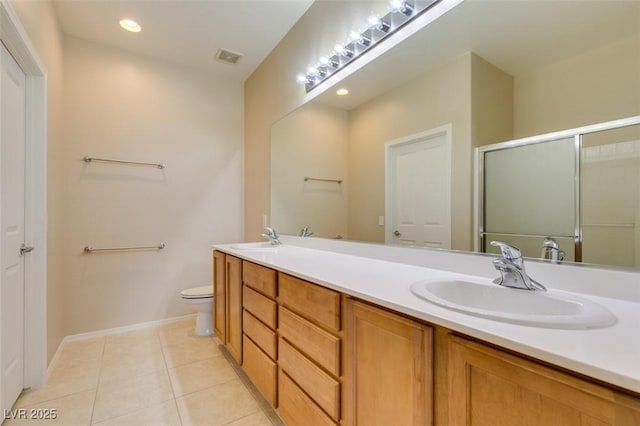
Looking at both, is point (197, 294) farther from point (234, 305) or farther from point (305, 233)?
point (305, 233)

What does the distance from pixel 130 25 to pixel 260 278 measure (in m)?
2.35

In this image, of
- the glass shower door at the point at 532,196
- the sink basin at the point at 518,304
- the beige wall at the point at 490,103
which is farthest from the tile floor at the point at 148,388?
the beige wall at the point at 490,103

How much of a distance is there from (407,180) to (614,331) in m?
0.96

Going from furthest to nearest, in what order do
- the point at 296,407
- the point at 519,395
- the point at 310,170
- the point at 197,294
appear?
the point at 197,294
the point at 310,170
the point at 296,407
the point at 519,395

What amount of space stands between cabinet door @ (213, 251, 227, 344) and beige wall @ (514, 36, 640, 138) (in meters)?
1.96

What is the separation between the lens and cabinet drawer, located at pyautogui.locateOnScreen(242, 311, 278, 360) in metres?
1.46

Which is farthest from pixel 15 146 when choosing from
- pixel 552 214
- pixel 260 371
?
pixel 552 214

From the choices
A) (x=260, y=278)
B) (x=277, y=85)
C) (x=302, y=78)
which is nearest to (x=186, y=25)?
(x=277, y=85)

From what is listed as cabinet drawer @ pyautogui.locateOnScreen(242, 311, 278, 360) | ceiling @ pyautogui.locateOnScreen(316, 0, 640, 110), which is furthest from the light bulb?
cabinet drawer @ pyautogui.locateOnScreen(242, 311, 278, 360)

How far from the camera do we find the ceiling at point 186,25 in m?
2.13

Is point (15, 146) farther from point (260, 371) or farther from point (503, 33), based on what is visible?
point (503, 33)

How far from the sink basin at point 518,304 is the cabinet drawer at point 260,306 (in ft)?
2.61

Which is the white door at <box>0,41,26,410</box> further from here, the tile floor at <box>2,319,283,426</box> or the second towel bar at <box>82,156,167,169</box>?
the second towel bar at <box>82,156,167,169</box>

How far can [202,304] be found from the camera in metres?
2.53
